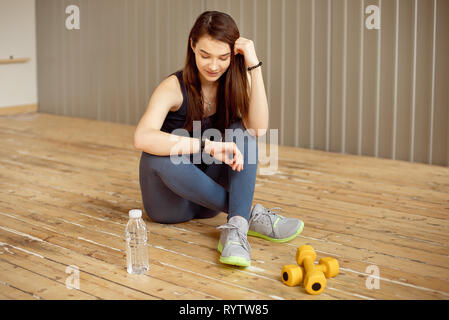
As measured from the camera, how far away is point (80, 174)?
330 centimetres

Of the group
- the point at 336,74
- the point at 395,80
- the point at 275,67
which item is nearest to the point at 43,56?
the point at 275,67

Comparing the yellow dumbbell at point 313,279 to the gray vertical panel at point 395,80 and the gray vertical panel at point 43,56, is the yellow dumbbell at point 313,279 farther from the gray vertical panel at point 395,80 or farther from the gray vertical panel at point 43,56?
the gray vertical panel at point 43,56

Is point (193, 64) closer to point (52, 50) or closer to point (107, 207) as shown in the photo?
point (107, 207)

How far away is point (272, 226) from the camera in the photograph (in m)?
2.19

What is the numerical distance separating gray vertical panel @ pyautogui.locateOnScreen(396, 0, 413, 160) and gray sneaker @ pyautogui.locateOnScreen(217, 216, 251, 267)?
6.24ft

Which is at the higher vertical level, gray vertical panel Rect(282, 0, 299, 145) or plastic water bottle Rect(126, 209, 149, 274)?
gray vertical panel Rect(282, 0, 299, 145)

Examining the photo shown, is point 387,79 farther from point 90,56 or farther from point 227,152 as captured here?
point 90,56

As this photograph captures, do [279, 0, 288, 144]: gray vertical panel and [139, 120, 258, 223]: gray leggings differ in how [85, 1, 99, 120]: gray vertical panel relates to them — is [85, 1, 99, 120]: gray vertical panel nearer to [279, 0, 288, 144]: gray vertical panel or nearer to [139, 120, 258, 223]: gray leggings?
[279, 0, 288, 144]: gray vertical panel

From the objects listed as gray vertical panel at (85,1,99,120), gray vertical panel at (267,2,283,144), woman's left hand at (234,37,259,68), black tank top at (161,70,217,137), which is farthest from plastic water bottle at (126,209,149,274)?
gray vertical panel at (85,1,99,120)

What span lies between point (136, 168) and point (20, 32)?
2695 mm

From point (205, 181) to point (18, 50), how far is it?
396 cm

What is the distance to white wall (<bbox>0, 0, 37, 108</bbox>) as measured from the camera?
5.33 m

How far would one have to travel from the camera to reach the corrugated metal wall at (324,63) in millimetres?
3537

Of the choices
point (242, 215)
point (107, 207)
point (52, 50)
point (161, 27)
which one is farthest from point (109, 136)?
point (242, 215)
